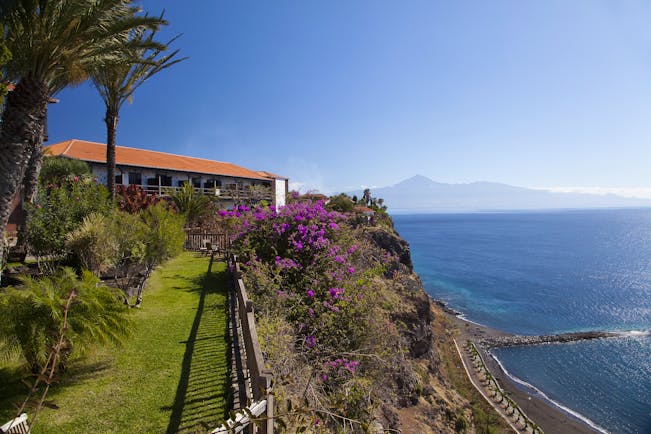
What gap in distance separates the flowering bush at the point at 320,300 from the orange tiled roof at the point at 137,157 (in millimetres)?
21722

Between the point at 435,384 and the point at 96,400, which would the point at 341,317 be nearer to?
the point at 96,400

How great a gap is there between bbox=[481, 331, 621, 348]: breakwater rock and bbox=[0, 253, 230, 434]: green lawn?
36.4m

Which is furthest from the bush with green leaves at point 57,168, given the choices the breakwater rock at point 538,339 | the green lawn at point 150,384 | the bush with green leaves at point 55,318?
the breakwater rock at point 538,339

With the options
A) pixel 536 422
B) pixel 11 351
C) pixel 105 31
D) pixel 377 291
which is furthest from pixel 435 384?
pixel 105 31

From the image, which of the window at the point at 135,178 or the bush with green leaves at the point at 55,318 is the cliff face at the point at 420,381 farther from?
the window at the point at 135,178

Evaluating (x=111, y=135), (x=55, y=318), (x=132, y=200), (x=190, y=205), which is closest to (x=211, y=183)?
(x=190, y=205)

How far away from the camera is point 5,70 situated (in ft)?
28.0

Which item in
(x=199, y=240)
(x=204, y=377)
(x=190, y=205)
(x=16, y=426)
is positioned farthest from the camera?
(x=190, y=205)

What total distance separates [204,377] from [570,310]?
5667 cm

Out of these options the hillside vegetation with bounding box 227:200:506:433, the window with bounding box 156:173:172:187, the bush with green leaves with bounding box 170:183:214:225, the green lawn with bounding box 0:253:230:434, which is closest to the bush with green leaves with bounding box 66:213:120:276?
the green lawn with bounding box 0:253:230:434

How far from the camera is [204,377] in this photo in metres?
6.41

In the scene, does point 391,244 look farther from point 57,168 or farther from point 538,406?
point 57,168

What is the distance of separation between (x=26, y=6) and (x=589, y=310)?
62.9 m

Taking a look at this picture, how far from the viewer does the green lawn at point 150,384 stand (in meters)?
5.15
